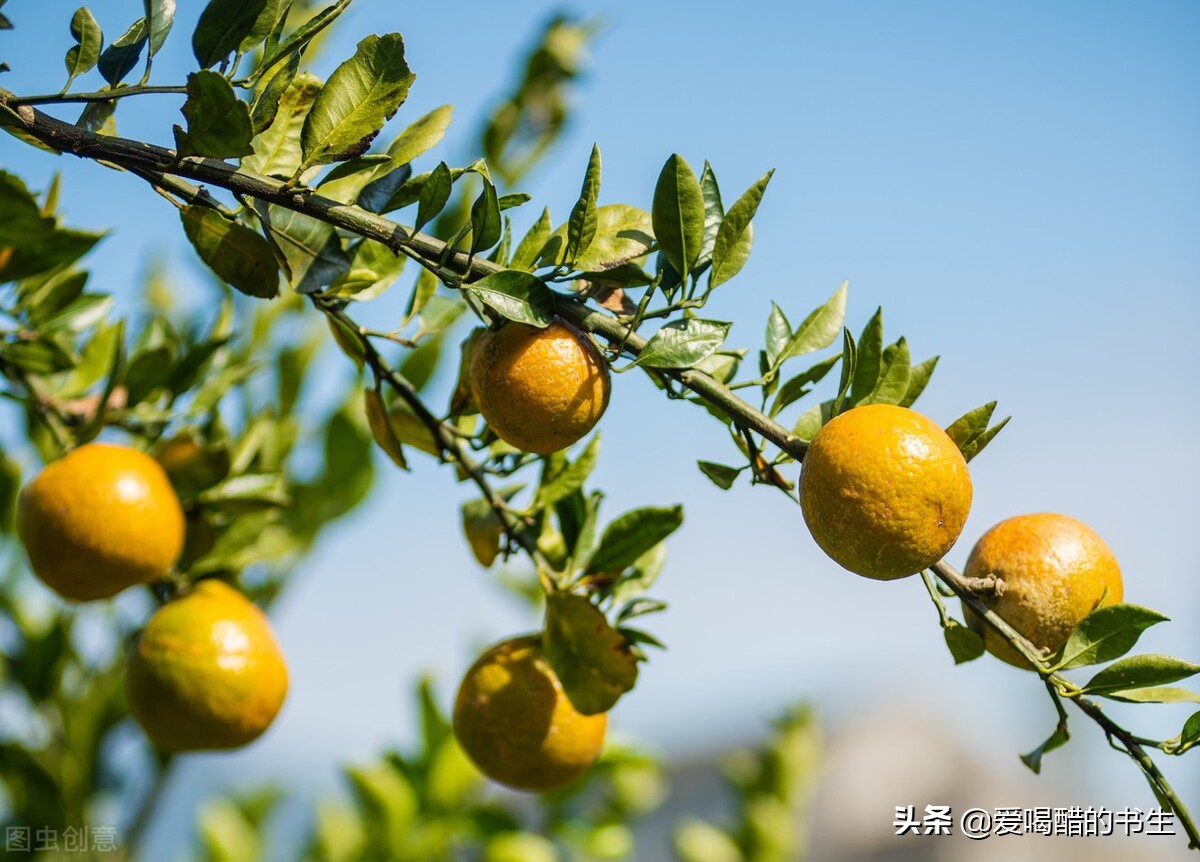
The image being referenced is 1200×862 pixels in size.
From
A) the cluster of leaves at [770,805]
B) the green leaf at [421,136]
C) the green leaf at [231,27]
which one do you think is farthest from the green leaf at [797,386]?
the cluster of leaves at [770,805]

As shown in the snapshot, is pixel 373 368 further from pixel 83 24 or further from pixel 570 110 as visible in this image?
pixel 570 110

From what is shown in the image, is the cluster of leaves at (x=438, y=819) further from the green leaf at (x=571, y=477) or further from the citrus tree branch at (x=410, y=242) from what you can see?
the citrus tree branch at (x=410, y=242)

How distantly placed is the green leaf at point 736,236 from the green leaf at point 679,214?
0.02 m

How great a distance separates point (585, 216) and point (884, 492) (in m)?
0.29

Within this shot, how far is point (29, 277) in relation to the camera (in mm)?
A: 1147

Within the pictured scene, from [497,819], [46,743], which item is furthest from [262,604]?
[497,819]

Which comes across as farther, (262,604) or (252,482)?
(262,604)

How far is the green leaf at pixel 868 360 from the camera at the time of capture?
82cm

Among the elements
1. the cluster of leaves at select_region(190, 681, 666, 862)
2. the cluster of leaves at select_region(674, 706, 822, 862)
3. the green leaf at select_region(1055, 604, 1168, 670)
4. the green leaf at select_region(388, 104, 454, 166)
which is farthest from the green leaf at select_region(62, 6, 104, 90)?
the cluster of leaves at select_region(674, 706, 822, 862)

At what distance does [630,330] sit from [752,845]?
162cm

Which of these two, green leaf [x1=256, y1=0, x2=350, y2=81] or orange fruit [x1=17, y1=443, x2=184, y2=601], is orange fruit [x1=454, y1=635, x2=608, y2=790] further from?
green leaf [x1=256, y1=0, x2=350, y2=81]

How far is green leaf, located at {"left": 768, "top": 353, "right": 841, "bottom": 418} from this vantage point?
86 centimetres

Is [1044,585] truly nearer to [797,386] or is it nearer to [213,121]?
[797,386]

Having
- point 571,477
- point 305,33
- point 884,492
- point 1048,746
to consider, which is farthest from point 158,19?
point 1048,746
